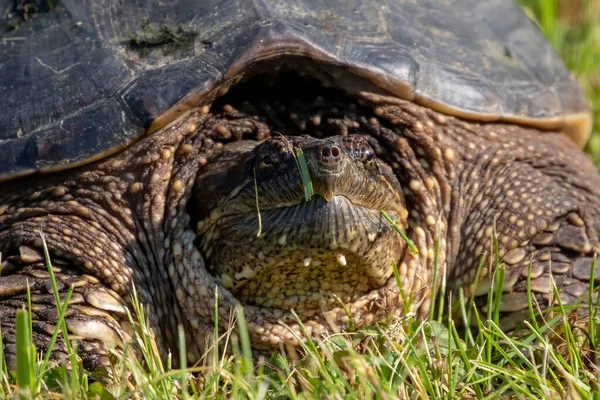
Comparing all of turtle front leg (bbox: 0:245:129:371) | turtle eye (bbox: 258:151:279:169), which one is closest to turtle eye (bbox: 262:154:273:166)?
turtle eye (bbox: 258:151:279:169)

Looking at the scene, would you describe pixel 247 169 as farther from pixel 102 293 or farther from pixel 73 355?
pixel 73 355

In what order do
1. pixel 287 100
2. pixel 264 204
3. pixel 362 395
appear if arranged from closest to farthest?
pixel 362 395 < pixel 264 204 < pixel 287 100

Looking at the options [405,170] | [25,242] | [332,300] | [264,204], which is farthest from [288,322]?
[25,242]

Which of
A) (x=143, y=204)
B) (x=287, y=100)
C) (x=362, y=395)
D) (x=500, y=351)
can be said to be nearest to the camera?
(x=362, y=395)

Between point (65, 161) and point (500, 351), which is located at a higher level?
point (65, 161)

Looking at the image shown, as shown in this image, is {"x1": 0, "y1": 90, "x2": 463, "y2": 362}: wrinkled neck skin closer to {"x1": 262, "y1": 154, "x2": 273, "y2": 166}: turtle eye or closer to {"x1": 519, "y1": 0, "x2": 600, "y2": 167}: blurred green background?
{"x1": 262, "y1": 154, "x2": 273, "y2": 166}: turtle eye

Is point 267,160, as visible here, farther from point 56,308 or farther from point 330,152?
point 56,308

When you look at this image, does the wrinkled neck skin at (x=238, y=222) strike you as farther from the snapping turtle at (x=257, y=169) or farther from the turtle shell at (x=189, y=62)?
the turtle shell at (x=189, y=62)
